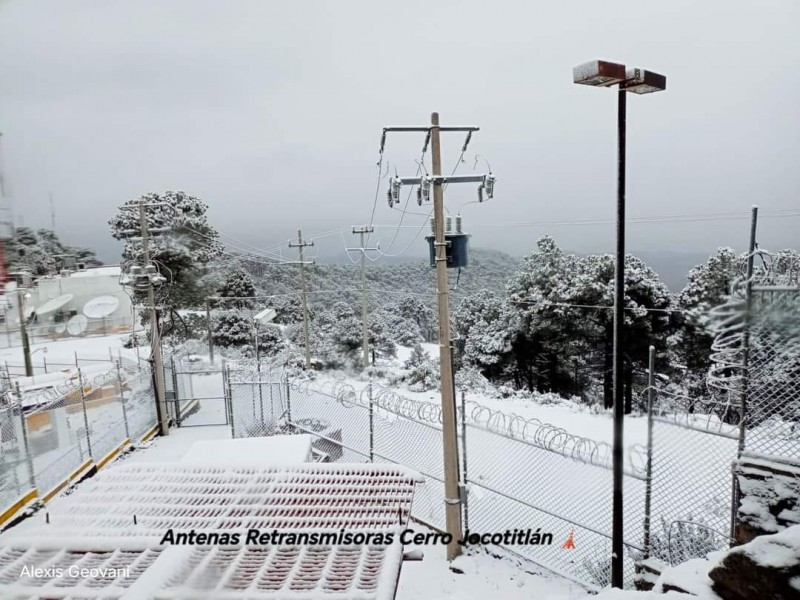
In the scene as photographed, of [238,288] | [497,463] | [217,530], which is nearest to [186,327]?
[238,288]

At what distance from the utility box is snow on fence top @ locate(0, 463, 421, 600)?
2.26 metres

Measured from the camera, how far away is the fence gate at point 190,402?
1124 centimetres

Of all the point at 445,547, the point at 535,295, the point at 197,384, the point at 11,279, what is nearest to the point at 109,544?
the point at 11,279

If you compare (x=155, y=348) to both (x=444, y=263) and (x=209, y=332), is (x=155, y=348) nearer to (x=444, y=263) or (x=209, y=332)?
(x=444, y=263)

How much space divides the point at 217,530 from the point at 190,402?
1000cm

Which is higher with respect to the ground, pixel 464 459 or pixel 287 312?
pixel 464 459

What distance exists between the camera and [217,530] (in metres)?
2.95

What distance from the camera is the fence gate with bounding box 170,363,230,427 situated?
36.9ft

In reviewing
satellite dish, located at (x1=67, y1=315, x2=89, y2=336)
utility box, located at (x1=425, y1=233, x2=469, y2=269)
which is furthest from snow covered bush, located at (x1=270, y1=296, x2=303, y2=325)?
utility box, located at (x1=425, y1=233, x2=469, y2=269)

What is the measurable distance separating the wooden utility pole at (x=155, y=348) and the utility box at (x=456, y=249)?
7.15m

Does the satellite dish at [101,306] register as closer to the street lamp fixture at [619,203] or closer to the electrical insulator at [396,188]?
the electrical insulator at [396,188]

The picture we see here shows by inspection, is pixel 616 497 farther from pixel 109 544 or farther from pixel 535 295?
pixel 535 295

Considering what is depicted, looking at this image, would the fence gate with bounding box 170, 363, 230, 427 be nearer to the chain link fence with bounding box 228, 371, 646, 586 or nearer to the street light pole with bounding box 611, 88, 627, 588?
Result: the chain link fence with bounding box 228, 371, 646, 586

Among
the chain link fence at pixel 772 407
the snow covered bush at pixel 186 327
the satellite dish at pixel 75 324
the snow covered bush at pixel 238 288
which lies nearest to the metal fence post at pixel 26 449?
the satellite dish at pixel 75 324
